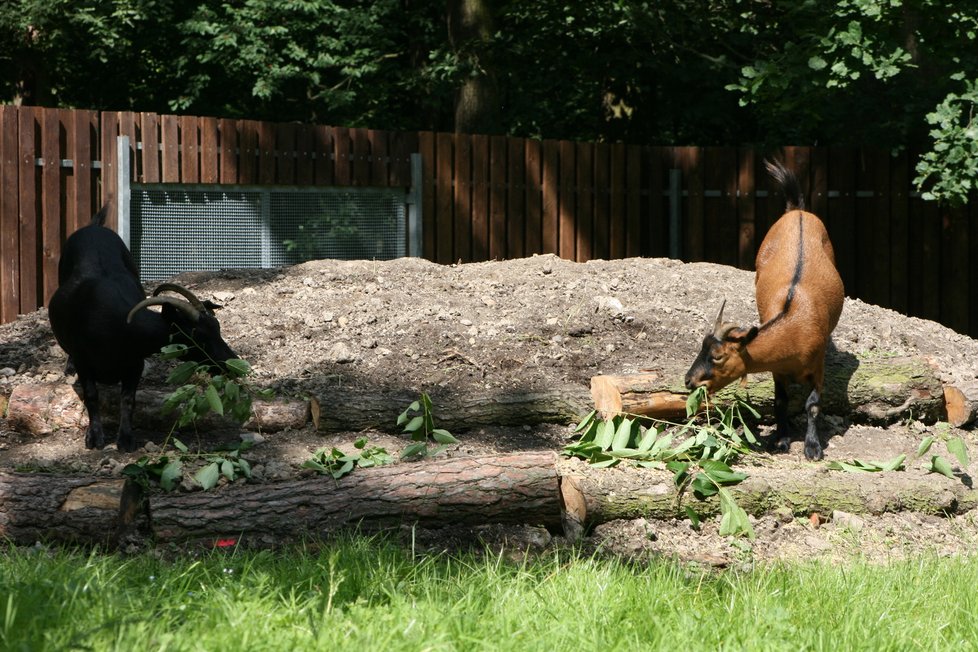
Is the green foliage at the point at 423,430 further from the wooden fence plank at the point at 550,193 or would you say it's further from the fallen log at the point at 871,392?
the wooden fence plank at the point at 550,193

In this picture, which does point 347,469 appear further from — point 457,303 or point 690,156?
point 690,156

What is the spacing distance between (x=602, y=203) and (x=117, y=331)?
27.2ft

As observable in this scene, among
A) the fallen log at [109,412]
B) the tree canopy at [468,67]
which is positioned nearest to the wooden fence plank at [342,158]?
the tree canopy at [468,67]

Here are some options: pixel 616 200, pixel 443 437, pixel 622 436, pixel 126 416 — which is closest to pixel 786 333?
pixel 622 436

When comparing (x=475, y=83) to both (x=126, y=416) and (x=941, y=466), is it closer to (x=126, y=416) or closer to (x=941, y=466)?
(x=126, y=416)

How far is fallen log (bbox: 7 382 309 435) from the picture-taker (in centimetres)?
739

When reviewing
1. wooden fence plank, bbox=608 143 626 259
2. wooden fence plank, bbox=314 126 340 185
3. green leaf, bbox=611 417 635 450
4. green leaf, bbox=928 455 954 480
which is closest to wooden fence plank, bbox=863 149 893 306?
wooden fence plank, bbox=608 143 626 259

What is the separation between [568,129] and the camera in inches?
864

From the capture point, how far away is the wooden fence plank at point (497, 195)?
45.0 ft

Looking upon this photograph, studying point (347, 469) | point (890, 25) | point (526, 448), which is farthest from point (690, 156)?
point (347, 469)

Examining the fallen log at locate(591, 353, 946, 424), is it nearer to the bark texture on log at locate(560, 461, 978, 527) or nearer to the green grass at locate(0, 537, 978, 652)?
the bark texture on log at locate(560, 461, 978, 527)

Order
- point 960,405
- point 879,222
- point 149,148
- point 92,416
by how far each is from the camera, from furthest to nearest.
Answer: point 879,222
point 149,148
point 960,405
point 92,416

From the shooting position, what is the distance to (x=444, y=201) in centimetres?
1343

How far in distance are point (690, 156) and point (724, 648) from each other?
11.4m
